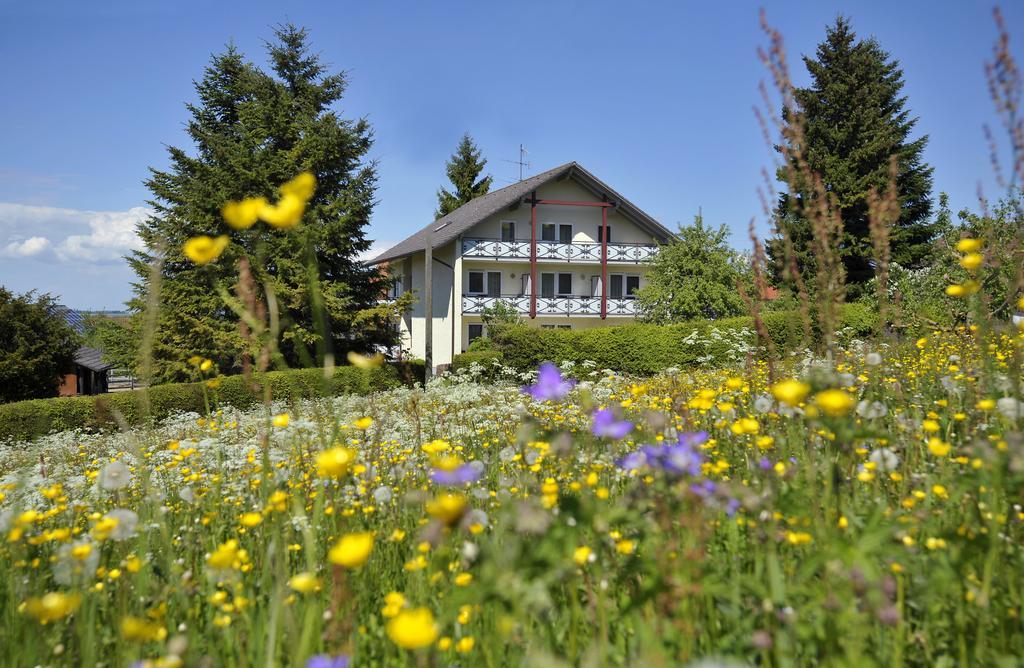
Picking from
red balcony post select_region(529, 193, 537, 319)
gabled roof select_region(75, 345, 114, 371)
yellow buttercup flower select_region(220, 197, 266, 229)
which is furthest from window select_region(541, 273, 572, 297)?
yellow buttercup flower select_region(220, 197, 266, 229)

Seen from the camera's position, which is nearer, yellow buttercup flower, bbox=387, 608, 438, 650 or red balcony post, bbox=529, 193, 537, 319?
yellow buttercup flower, bbox=387, 608, 438, 650

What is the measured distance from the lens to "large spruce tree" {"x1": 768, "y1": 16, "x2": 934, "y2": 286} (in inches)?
945

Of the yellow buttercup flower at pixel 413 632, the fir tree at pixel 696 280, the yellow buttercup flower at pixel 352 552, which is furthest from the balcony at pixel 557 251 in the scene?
Answer: the yellow buttercup flower at pixel 413 632

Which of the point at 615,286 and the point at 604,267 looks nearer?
the point at 604,267

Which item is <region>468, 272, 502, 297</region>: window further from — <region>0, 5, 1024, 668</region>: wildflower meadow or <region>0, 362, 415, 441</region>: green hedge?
<region>0, 5, 1024, 668</region>: wildflower meadow

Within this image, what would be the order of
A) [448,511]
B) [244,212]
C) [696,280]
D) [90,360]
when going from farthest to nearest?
[90,360], [696,280], [244,212], [448,511]

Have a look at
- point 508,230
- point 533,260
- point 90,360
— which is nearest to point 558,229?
point 508,230

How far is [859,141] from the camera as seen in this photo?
2450 cm

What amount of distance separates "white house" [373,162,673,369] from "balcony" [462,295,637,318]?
48 millimetres

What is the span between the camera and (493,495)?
307 cm

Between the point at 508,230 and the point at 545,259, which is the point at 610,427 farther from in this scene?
the point at 508,230

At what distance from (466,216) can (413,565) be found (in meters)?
28.0

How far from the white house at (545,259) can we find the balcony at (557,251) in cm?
5

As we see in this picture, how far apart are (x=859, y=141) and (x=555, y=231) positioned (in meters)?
13.4
